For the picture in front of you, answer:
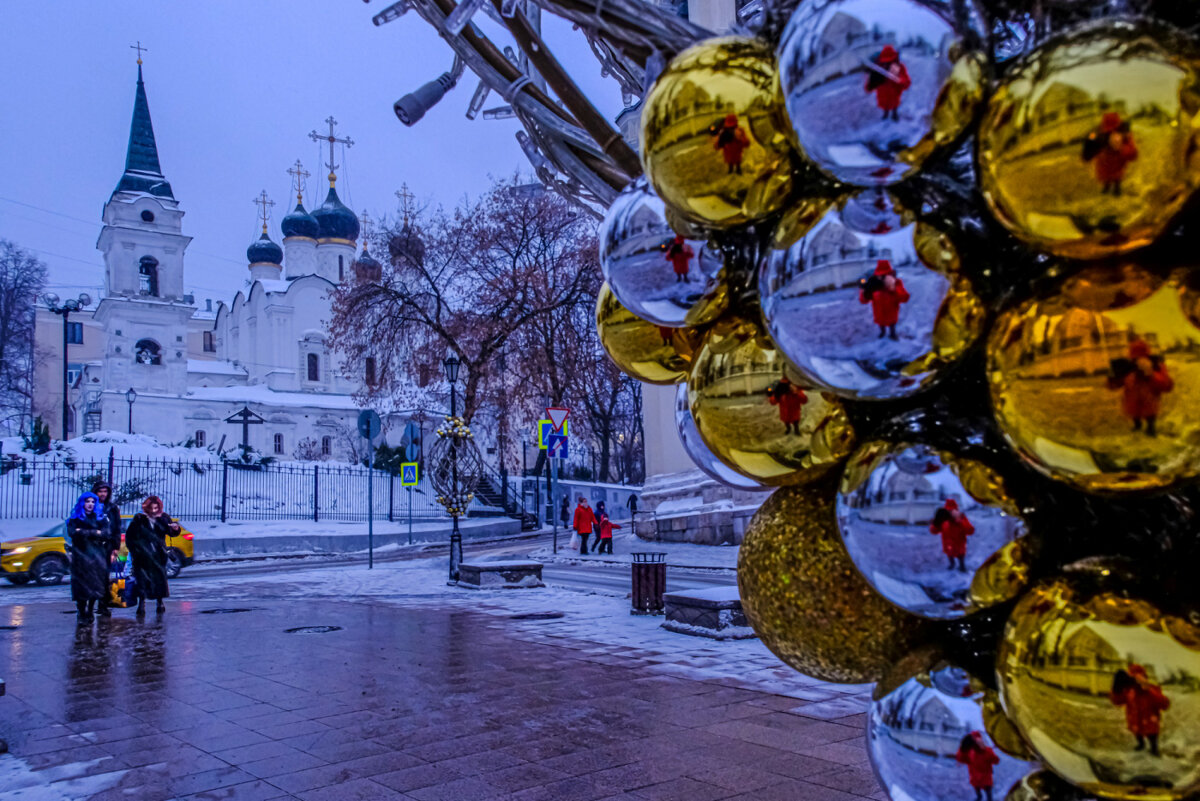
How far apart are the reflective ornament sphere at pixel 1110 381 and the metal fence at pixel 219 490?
1057 inches

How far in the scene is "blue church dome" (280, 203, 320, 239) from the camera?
65750 mm

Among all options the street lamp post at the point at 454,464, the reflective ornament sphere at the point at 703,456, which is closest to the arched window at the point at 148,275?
the street lamp post at the point at 454,464

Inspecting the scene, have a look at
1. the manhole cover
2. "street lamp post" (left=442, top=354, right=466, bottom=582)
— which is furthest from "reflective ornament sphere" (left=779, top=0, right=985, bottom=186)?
"street lamp post" (left=442, top=354, right=466, bottom=582)

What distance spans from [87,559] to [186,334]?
179ft

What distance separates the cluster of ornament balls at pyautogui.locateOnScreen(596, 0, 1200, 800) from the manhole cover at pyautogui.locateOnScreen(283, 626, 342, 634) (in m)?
9.96

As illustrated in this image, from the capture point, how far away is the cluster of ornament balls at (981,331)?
3.02 feet

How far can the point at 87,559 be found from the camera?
488 inches

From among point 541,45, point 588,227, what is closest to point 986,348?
point 541,45

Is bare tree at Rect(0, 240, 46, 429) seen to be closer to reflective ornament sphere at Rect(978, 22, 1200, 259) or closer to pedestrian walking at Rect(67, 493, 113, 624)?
pedestrian walking at Rect(67, 493, 113, 624)

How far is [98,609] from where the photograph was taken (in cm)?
1328

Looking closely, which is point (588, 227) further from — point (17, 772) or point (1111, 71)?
point (1111, 71)

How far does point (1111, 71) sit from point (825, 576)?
68 cm

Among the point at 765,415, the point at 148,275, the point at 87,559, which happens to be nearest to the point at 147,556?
the point at 87,559

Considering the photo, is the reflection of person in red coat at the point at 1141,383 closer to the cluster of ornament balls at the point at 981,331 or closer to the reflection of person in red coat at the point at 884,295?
the cluster of ornament balls at the point at 981,331
